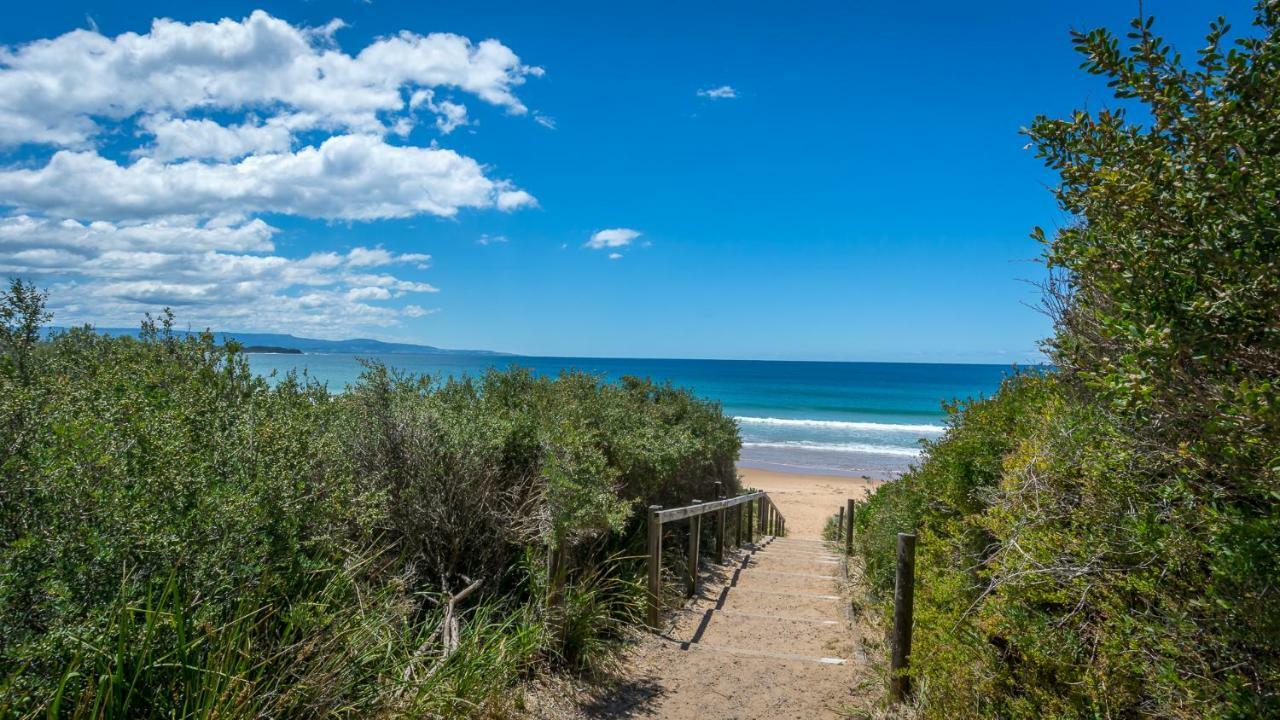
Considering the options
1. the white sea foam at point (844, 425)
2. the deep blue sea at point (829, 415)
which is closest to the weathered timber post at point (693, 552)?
the deep blue sea at point (829, 415)

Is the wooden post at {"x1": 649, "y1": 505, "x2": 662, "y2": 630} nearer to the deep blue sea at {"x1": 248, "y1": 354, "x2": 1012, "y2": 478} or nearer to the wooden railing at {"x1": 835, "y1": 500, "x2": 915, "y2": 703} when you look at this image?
the wooden railing at {"x1": 835, "y1": 500, "x2": 915, "y2": 703}

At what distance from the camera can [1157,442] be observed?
2641mm

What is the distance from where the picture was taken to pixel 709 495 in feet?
36.4

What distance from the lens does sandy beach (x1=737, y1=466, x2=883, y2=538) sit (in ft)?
64.6

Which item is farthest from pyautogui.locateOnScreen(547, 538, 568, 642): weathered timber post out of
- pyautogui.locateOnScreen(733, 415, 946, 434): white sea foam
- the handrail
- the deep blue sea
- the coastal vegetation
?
pyautogui.locateOnScreen(733, 415, 946, 434): white sea foam

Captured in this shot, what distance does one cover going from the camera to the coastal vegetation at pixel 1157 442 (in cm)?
197

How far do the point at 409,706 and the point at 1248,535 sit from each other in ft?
12.0

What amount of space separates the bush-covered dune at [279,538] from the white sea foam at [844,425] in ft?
126

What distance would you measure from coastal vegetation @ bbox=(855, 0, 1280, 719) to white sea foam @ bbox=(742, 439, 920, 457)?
3452cm

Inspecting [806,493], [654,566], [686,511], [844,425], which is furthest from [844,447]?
[654,566]

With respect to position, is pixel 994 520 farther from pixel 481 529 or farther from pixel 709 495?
pixel 709 495

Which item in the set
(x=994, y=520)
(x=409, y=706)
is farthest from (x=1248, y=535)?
(x=409, y=706)

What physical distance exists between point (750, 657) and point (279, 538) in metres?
4.19

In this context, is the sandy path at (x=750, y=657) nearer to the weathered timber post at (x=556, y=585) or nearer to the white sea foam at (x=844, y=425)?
the weathered timber post at (x=556, y=585)
